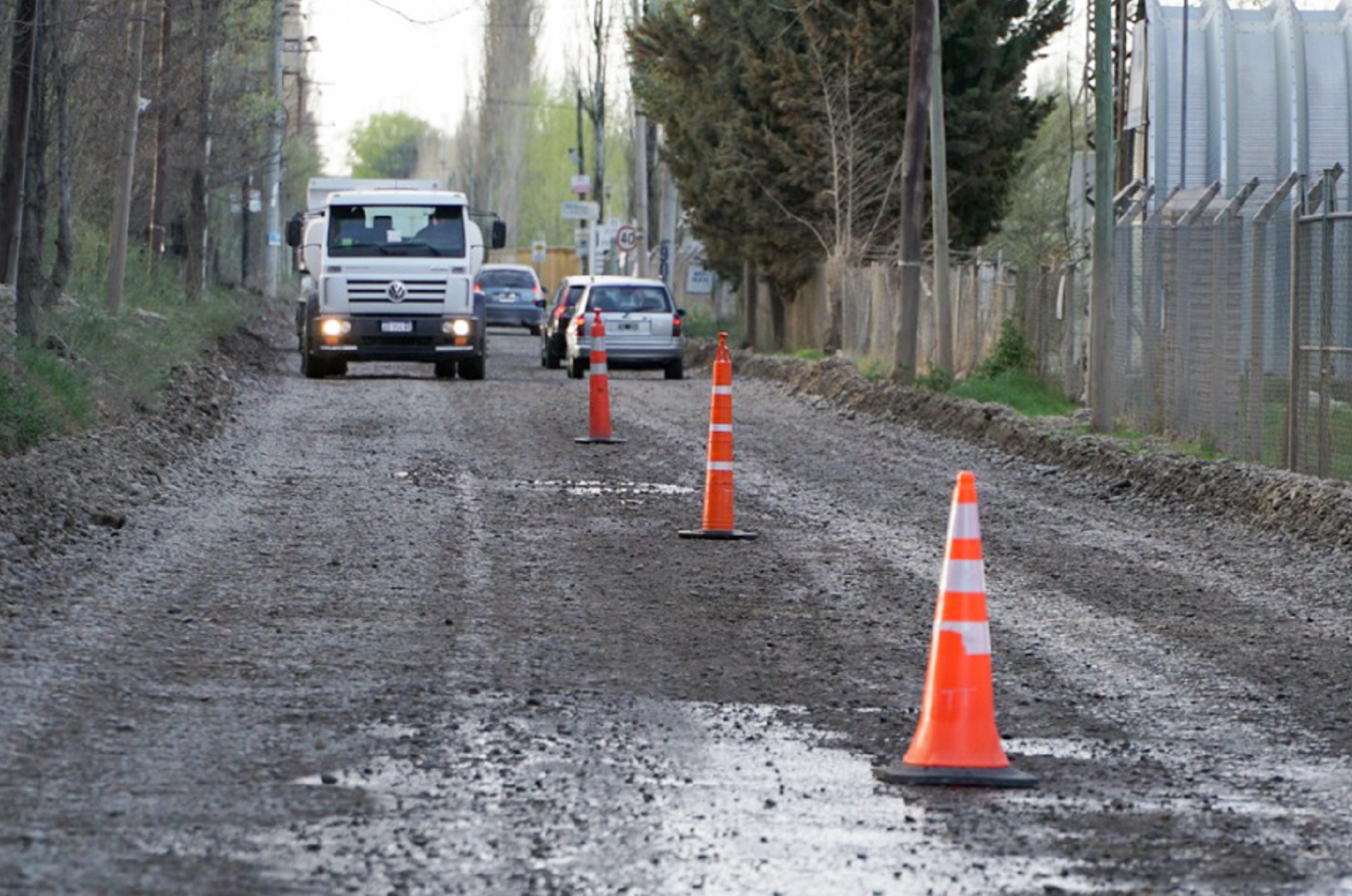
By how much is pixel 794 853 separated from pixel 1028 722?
232 cm

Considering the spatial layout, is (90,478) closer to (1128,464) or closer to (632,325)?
(1128,464)

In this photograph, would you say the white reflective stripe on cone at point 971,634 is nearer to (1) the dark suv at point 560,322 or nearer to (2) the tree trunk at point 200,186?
(1) the dark suv at point 560,322

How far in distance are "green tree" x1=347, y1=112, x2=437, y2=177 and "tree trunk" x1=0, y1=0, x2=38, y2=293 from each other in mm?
151668

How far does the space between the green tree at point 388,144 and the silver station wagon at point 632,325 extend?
456 ft

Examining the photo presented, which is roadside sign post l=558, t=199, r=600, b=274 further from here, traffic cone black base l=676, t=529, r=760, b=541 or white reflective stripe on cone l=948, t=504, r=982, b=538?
white reflective stripe on cone l=948, t=504, r=982, b=538

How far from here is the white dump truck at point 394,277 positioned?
31828 mm

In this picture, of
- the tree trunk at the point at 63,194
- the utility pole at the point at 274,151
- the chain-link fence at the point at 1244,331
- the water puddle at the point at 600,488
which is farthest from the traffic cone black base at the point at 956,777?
the utility pole at the point at 274,151

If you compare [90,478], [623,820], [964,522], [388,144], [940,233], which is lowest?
[623,820]

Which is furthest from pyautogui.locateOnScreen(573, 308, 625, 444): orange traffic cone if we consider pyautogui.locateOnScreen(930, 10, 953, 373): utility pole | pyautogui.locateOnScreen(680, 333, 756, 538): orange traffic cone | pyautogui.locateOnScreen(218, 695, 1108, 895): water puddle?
pyautogui.locateOnScreen(218, 695, 1108, 895): water puddle

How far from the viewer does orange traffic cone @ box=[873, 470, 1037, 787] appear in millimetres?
7180

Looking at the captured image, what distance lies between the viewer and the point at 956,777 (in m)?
7.13

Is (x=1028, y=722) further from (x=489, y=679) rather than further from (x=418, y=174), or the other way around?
(x=418, y=174)

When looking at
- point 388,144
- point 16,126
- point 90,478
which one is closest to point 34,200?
point 16,126

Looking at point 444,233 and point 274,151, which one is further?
point 274,151
